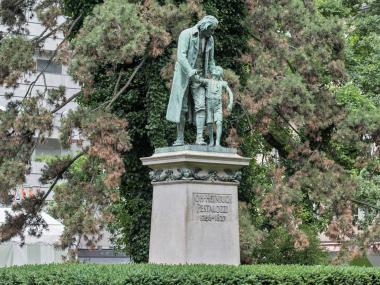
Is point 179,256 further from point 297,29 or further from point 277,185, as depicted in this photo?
point 297,29

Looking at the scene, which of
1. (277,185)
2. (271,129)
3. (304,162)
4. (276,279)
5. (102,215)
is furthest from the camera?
(271,129)

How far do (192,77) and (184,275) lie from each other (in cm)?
366

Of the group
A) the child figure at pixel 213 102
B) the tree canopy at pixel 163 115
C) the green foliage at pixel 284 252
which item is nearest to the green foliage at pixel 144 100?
the tree canopy at pixel 163 115

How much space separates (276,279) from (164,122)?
366 inches

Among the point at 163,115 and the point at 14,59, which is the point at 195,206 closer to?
the point at 163,115

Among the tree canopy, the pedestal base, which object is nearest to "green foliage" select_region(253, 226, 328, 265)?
the tree canopy

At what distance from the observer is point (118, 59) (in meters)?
21.0

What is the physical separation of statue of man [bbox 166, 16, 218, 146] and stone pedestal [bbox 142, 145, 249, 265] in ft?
1.78

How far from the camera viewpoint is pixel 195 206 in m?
14.6

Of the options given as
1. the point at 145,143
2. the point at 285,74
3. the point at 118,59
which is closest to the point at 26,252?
the point at 145,143

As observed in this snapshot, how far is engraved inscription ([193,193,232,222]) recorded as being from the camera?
14.7 meters

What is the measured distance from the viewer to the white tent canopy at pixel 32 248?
2348cm

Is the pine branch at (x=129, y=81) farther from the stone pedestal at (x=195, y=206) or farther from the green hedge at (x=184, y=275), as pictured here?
the green hedge at (x=184, y=275)

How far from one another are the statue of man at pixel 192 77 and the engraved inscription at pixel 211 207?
38.1 inches
